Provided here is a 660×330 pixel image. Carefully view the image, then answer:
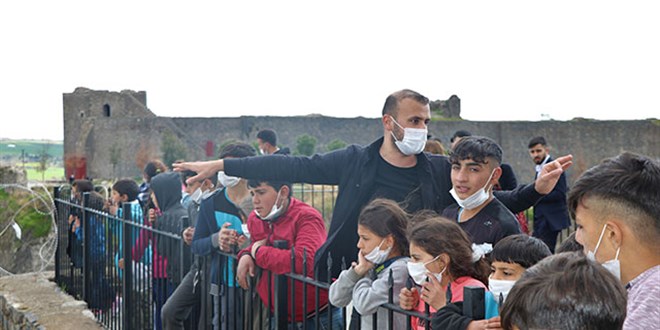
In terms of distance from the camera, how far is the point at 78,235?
6.53 meters

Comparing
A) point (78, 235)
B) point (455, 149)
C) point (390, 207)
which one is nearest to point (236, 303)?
point (390, 207)

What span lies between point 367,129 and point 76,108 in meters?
16.7

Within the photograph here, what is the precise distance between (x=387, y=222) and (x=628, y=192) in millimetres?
1091

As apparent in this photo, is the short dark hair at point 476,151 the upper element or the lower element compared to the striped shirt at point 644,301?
upper

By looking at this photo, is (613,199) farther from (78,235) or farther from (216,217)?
(78,235)

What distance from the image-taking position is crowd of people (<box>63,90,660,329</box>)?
1.62 meters

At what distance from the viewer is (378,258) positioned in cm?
279

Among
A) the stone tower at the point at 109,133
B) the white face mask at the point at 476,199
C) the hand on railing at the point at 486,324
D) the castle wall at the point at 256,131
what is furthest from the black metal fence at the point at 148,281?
the stone tower at the point at 109,133

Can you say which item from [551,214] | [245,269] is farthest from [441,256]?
[551,214]

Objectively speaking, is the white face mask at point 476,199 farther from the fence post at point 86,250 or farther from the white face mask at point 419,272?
the fence post at point 86,250

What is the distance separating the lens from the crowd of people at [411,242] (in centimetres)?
162

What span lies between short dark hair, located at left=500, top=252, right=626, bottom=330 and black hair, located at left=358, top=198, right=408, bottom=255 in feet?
4.10

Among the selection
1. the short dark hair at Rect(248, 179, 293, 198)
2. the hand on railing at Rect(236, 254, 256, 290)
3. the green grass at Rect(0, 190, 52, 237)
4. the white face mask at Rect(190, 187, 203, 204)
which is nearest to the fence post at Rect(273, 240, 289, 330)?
the hand on railing at Rect(236, 254, 256, 290)

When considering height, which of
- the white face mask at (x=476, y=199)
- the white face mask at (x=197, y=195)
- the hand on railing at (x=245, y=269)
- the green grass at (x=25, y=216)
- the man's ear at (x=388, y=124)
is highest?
the man's ear at (x=388, y=124)
